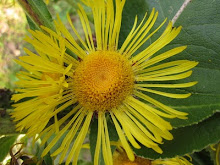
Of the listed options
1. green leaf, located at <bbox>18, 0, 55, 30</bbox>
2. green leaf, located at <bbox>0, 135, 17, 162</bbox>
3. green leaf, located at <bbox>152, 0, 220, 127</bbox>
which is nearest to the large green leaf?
green leaf, located at <bbox>152, 0, 220, 127</bbox>

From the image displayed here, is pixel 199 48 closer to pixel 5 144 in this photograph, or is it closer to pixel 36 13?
pixel 36 13

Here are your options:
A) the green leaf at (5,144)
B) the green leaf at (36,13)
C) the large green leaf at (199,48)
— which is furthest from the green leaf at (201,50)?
the green leaf at (5,144)

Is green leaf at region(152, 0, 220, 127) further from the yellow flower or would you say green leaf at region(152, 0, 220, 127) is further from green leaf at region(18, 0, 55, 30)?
green leaf at region(18, 0, 55, 30)

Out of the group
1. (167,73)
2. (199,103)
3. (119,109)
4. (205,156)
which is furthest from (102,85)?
(205,156)

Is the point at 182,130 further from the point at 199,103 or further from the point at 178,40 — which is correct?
the point at 178,40

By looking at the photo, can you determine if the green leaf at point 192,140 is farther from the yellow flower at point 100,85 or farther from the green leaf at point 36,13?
the green leaf at point 36,13

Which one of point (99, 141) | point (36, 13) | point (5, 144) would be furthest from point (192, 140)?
point (5, 144)
